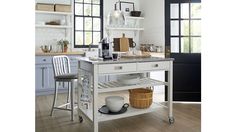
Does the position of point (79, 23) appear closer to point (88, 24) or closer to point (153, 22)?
point (88, 24)

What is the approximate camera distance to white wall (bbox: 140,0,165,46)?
19.2 feet

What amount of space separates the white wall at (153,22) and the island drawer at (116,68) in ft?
10.5

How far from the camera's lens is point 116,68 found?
2.77m

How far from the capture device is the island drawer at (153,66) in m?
2.97

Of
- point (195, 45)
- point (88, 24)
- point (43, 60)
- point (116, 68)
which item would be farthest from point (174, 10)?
point (43, 60)

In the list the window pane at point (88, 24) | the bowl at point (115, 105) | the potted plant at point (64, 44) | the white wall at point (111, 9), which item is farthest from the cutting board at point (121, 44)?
the window pane at point (88, 24)

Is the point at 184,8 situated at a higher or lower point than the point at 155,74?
higher

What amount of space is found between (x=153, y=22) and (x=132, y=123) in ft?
11.7

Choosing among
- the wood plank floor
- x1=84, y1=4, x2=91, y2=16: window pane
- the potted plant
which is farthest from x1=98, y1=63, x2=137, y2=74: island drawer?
x1=84, y1=4, x2=91, y2=16: window pane
